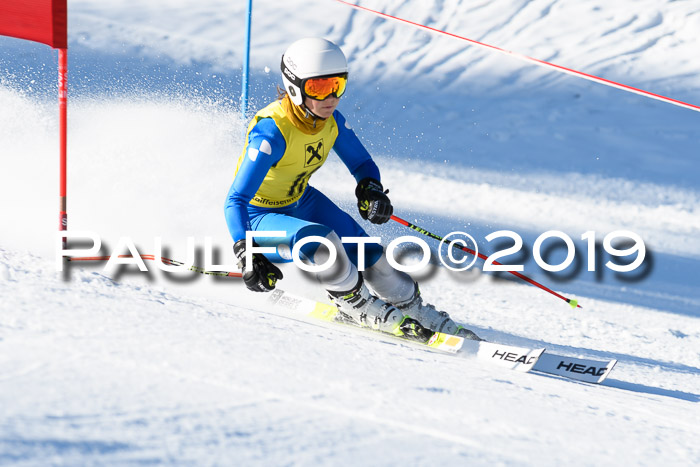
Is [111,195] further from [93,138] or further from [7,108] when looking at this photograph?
[7,108]

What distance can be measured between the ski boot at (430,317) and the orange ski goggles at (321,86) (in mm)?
1152

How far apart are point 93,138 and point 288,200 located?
313 cm

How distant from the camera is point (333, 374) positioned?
226 centimetres

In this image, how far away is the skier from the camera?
126 inches

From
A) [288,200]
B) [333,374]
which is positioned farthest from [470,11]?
[333,374]

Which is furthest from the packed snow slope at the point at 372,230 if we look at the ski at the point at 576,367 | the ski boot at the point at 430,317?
the ski boot at the point at 430,317

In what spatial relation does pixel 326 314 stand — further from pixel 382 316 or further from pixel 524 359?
pixel 524 359

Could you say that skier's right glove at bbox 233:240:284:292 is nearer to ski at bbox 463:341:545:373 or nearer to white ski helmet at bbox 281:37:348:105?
white ski helmet at bbox 281:37:348:105

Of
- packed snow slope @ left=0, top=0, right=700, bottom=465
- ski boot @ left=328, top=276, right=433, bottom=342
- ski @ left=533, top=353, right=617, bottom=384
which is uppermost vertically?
packed snow slope @ left=0, top=0, right=700, bottom=465

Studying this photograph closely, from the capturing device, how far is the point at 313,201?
386cm

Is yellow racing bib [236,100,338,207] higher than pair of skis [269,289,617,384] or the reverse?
higher

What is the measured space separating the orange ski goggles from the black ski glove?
639 mm

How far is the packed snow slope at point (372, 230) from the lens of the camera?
1.78m

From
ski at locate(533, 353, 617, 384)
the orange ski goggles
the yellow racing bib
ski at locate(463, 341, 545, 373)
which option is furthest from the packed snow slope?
the orange ski goggles
